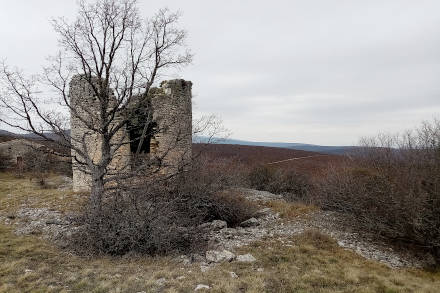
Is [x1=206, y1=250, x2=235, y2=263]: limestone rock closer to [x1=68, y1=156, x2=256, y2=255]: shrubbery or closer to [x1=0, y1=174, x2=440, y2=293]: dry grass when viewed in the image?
[x1=0, y1=174, x2=440, y2=293]: dry grass

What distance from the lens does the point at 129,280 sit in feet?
16.2

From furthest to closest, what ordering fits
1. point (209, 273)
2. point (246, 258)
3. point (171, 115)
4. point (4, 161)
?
point (4, 161), point (171, 115), point (246, 258), point (209, 273)

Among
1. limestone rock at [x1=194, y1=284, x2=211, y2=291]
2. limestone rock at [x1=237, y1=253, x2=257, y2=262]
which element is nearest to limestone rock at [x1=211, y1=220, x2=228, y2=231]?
limestone rock at [x1=237, y1=253, x2=257, y2=262]

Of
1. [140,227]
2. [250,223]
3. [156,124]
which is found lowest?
[250,223]

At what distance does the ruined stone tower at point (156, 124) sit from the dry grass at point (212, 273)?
4.21 meters

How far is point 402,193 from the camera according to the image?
25.1ft

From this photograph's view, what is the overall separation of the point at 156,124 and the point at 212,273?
303 inches

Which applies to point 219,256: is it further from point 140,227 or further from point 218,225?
point 218,225

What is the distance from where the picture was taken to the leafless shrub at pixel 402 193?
23.6 feet

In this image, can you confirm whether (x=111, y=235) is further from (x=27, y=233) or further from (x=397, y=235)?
(x=397, y=235)

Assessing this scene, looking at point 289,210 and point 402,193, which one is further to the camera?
point 289,210

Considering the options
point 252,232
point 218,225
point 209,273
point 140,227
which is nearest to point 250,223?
point 252,232

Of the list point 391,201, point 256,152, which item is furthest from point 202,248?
point 256,152

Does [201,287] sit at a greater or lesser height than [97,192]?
lesser
